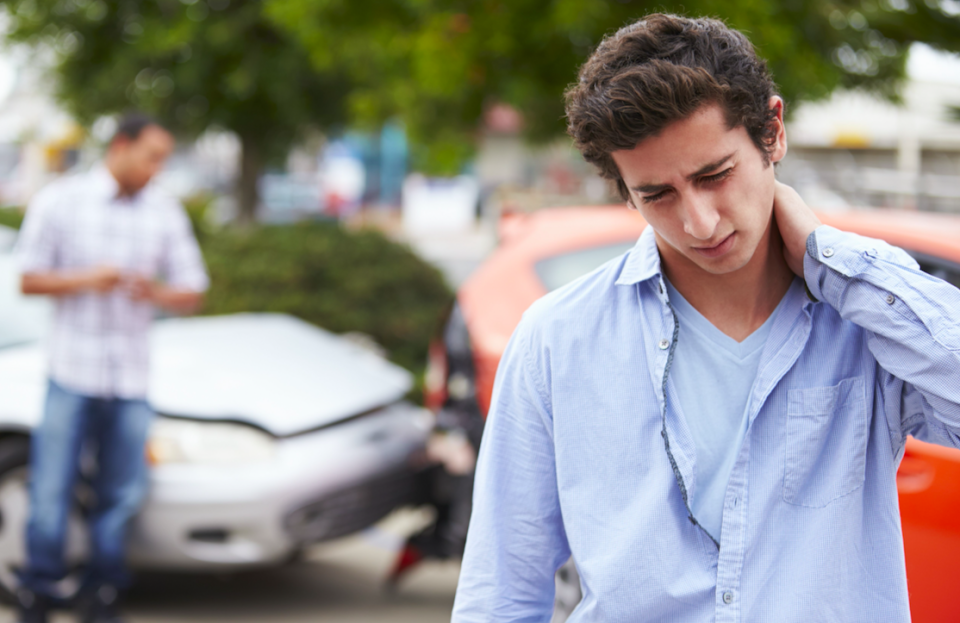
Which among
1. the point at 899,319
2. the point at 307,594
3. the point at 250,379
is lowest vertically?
the point at 307,594

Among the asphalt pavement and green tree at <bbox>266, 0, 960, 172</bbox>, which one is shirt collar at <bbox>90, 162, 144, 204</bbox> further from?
green tree at <bbox>266, 0, 960, 172</bbox>

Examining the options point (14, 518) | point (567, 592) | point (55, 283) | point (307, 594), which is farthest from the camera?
point (307, 594)

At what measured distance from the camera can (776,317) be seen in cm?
145

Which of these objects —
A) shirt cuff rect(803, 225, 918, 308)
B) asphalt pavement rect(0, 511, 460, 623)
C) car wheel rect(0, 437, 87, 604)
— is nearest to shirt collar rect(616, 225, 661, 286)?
shirt cuff rect(803, 225, 918, 308)

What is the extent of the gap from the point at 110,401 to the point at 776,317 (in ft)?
10.1

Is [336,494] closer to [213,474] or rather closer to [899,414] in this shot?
[213,474]

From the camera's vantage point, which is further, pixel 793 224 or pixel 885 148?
pixel 885 148

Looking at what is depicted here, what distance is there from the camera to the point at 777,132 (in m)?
1.52

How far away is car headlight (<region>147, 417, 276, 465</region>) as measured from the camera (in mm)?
3908

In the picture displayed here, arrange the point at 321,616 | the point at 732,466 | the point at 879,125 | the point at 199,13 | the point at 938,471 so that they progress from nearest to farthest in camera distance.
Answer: the point at 732,466 < the point at 938,471 < the point at 321,616 < the point at 199,13 < the point at 879,125

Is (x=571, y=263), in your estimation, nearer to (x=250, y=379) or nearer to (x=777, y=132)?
(x=250, y=379)

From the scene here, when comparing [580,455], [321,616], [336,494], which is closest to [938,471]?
[580,455]

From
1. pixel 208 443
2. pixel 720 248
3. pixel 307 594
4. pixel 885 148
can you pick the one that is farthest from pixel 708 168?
pixel 885 148

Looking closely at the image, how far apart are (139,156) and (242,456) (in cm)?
129
